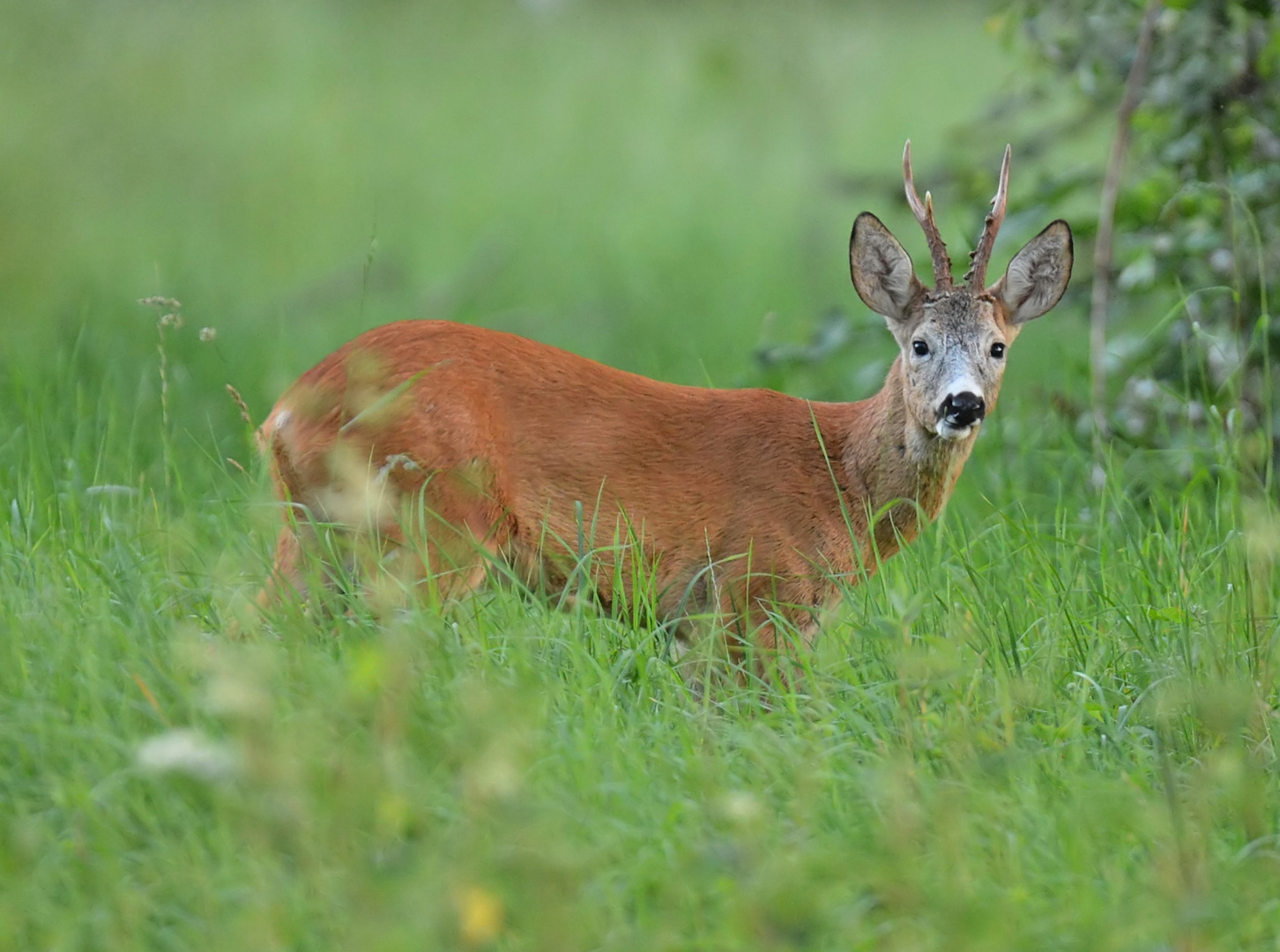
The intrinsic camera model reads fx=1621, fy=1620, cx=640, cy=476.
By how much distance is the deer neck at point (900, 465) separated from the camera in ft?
13.4

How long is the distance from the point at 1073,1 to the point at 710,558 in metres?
2.52

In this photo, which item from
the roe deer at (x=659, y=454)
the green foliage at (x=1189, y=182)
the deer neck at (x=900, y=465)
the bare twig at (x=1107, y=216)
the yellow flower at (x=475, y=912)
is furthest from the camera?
the green foliage at (x=1189, y=182)

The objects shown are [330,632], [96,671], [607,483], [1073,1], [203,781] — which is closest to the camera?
[203,781]

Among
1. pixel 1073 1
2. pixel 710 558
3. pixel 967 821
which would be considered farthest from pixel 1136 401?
pixel 967 821

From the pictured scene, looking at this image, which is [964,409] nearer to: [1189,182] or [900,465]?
[900,465]

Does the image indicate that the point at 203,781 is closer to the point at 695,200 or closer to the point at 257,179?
the point at 257,179

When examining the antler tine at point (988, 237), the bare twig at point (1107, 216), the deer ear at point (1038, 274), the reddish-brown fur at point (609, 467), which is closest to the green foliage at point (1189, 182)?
the bare twig at point (1107, 216)

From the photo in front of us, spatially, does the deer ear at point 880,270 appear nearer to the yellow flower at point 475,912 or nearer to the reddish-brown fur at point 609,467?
the reddish-brown fur at point 609,467

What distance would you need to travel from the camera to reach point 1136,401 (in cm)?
510

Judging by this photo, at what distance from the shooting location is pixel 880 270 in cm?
414

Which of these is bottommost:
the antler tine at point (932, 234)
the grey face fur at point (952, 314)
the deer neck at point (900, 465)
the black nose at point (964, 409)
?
the deer neck at point (900, 465)

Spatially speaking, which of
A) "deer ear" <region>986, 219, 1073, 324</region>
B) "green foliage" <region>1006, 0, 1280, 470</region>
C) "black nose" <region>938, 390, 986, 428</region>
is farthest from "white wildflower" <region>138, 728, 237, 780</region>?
"green foliage" <region>1006, 0, 1280, 470</region>

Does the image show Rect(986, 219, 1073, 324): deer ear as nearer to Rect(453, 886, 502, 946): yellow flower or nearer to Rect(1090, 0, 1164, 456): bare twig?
Rect(1090, 0, 1164, 456): bare twig

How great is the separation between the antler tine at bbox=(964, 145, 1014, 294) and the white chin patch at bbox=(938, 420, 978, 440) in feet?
1.27
